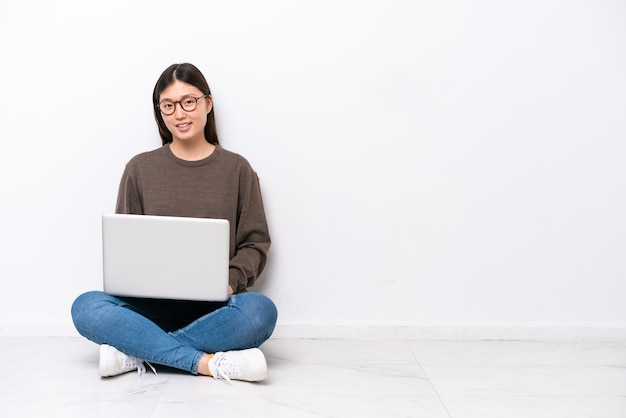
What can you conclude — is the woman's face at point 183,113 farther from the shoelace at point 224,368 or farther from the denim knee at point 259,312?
the shoelace at point 224,368

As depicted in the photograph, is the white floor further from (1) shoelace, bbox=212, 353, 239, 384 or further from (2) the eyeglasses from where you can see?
(2) the eyeglasses

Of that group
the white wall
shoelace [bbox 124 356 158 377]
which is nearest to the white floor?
shoelace [bbox 124 356 158 377]

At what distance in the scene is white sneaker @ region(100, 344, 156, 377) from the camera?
193 cm

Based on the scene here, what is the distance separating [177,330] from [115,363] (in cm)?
21

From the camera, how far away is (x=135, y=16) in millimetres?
2283

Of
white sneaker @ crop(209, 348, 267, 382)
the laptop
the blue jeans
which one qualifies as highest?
the laptop

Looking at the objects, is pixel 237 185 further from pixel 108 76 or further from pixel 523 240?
pixel 523 240

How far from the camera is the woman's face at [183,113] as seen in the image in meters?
2.21

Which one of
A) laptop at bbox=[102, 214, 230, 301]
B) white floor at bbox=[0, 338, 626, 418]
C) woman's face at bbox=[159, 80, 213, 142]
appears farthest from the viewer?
woman's face at bbox=[159, 80, 213, 142]

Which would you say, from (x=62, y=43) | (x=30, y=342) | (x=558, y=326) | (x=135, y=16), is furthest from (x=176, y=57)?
(x=558, y=326)

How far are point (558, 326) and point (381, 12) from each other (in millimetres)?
1108

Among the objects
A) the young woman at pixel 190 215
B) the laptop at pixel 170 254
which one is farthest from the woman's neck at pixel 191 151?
the laptop at pixel 170 254

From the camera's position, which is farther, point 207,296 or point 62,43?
point 62,43

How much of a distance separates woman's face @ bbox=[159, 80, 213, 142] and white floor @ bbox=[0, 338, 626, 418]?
2.21 feet
